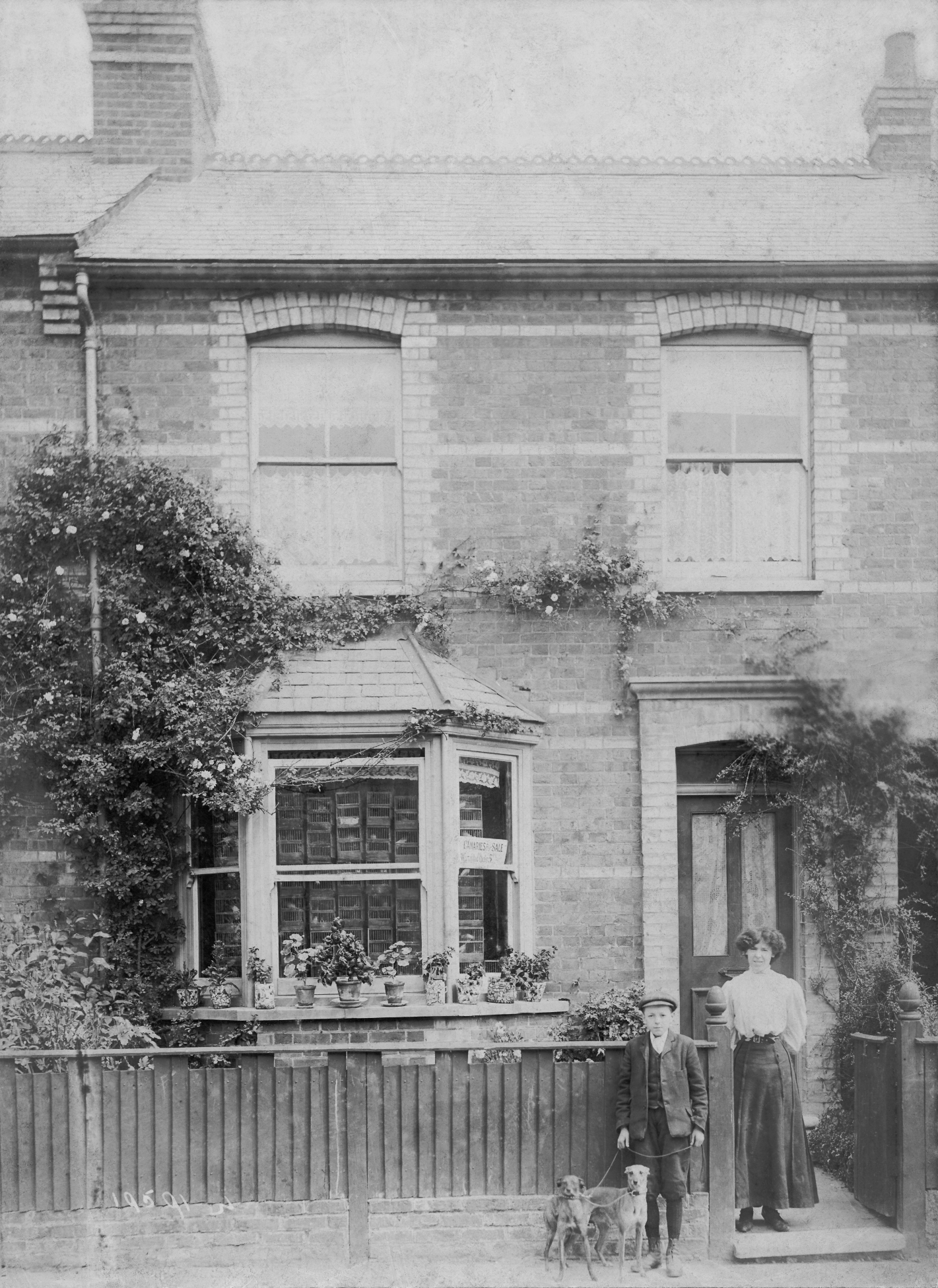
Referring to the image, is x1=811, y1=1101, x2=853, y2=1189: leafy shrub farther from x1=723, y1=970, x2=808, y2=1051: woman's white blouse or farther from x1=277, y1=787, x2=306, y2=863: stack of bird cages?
x1=277, y1=787, x2=306, y2=863: stack of bird cages

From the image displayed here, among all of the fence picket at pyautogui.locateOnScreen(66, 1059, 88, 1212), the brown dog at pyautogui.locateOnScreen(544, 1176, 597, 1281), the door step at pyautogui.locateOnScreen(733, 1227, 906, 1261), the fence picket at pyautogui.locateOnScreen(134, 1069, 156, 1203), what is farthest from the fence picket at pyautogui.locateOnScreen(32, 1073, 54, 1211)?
the door step at pyautogui.locateOnScreen(733, 1227, 906, 1261)

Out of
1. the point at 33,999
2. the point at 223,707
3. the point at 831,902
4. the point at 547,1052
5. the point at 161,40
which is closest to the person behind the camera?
the point at 547,1052

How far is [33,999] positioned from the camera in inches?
Answer: 348

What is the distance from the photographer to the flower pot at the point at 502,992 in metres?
9.90

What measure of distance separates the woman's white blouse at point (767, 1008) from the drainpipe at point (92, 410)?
5508 mm

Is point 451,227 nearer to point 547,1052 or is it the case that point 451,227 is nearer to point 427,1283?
point 547,1052

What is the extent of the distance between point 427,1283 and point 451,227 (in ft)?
27.9

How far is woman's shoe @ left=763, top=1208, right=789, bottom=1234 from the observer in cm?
793

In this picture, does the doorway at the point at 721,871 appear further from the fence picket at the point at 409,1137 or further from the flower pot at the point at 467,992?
the fence picket at the point at 409,1137

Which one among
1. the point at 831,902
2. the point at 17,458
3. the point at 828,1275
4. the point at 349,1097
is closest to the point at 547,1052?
the point at 349,1097

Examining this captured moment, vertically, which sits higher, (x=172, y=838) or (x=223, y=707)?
(x=223, y=707)

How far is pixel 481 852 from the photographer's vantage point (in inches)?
408

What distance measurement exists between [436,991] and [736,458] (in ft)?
16.9

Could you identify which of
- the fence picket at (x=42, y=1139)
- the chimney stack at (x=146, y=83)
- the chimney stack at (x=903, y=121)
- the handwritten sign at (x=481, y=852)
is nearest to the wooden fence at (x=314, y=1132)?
the fence picket at (x=42, y=1139)
